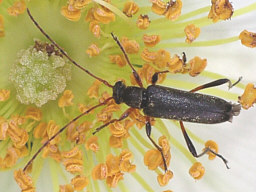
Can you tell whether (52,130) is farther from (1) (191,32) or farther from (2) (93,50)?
(1) (191,32)

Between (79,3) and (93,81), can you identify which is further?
(93,81)

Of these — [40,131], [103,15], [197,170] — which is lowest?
[197,170]

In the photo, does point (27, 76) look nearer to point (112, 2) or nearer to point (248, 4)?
point (112, 2)

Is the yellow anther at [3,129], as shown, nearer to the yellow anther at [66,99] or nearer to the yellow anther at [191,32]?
the yellow anther at [66,99]

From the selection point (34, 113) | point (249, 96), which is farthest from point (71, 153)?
point (249, 96)

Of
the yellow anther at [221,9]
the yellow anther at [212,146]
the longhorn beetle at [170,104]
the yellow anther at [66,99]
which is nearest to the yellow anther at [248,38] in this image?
the yellow anther at [221,9]

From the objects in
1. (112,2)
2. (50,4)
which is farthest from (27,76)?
(112,2)
